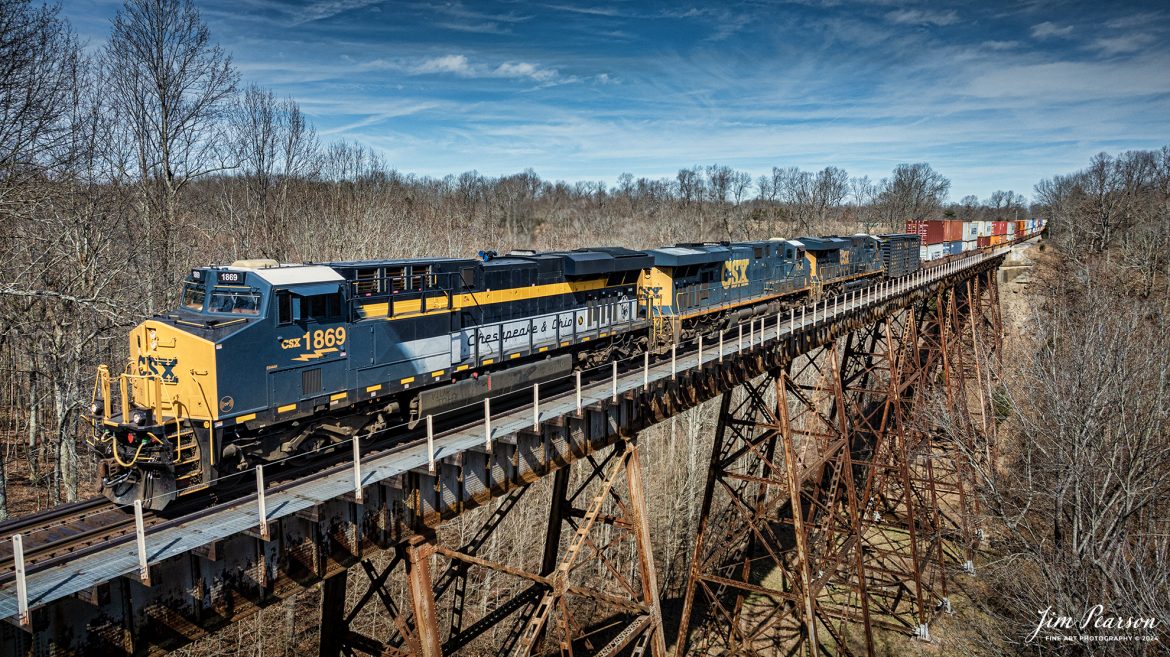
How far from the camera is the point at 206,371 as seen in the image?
27.8 ft

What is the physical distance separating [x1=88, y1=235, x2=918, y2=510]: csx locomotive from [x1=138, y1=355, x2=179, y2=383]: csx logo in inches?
1.0

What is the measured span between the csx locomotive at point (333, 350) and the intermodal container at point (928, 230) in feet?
135

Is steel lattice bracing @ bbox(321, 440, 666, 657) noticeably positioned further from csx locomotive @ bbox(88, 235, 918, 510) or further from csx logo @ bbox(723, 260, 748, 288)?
csx logo @ bbox(723, 260, 748, 288)

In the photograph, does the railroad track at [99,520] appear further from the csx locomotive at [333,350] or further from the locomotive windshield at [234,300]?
the locomotive windshield at [234,300]

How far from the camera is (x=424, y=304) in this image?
11.8 m

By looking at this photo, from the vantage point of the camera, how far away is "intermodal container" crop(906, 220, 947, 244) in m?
50.4

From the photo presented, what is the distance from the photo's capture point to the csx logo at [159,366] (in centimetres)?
869

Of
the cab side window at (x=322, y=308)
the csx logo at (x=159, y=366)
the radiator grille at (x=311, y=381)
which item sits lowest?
the radiator grille at (x=311, y=381)

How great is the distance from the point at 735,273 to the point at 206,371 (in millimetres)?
17149

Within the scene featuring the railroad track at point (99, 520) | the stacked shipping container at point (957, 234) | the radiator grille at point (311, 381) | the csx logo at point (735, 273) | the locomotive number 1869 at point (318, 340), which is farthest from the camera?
the stacked shipping container at point (957, 234)

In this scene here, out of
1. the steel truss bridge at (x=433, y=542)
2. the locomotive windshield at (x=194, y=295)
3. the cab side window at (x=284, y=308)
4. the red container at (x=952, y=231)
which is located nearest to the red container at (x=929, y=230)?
the red container at (x=952, y=231)

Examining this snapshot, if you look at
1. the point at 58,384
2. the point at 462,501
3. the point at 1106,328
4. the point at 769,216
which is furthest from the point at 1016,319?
the point at 58,384

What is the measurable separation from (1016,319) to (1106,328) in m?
30.4

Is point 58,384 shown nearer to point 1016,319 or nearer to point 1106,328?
point 1106,328
